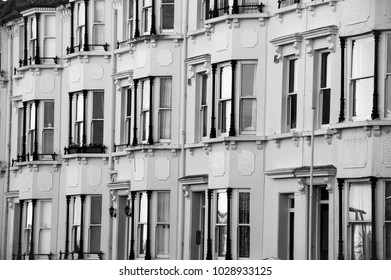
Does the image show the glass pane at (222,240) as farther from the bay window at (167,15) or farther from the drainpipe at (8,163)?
the drainpipe at (8,163)

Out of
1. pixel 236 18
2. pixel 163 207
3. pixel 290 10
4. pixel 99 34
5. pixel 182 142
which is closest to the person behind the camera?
pixel 290 10

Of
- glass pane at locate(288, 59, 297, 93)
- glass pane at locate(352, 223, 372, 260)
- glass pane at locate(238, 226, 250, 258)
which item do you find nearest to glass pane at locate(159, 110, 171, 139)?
glass pane at locate(238, 226, 250, 258)

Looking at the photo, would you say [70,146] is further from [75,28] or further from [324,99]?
[324,99]

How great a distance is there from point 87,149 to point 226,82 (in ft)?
35.6

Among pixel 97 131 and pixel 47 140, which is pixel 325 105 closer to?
pixel 97 131

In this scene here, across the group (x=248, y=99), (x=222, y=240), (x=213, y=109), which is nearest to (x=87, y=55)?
(x=213, y=109)

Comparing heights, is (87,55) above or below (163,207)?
above

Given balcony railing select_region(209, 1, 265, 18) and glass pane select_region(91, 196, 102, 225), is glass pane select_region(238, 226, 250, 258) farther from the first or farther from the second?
glass pane select_region(91, 196, 102, 225)

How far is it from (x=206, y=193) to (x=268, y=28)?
5.87 meters

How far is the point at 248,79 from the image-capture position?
50.0 metres

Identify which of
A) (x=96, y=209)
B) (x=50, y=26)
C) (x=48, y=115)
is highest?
(x=50, y=26)

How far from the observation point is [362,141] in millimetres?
43969

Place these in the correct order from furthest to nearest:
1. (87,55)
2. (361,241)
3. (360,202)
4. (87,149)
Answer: (87,55)
(87,149)
(360,202)
(361,241)
